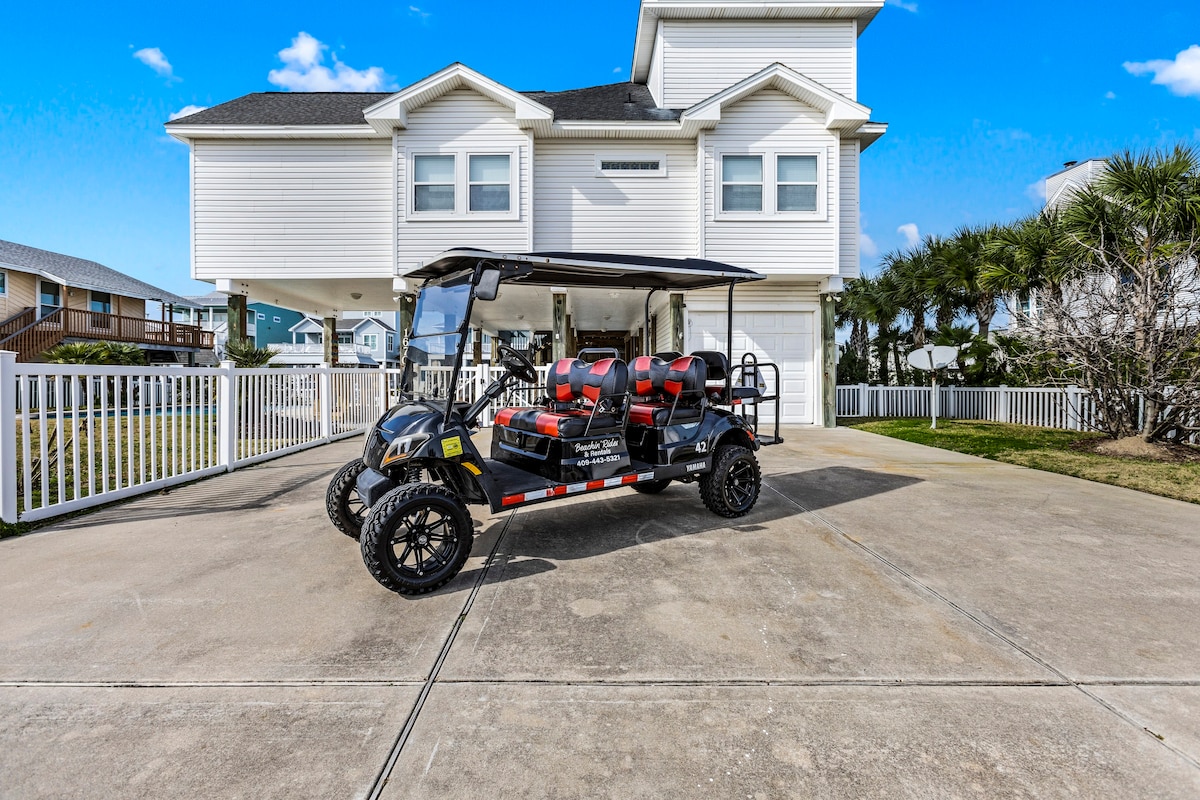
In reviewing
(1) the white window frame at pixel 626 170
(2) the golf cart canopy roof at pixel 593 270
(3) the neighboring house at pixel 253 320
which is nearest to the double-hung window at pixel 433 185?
(1) the white window frame at pixel 626 170

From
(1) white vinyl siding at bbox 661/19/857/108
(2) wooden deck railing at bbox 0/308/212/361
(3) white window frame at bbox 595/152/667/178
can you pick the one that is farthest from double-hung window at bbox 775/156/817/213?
(2) wooden deck railing at bbox 0/308/212/361

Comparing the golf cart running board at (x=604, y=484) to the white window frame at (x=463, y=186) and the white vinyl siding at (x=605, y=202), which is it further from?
the white window frame at (x=463, y=186)

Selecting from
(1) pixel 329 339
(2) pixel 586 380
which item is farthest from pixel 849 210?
(1) pixel 329 339

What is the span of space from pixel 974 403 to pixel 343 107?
54.4 ft

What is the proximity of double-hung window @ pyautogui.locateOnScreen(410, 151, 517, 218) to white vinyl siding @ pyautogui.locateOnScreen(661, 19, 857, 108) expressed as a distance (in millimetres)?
4143

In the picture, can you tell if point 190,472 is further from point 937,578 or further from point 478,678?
point 937,578

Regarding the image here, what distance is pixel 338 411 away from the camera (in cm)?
989

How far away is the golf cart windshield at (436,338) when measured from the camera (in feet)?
12.3

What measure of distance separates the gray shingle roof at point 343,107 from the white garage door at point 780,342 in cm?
433

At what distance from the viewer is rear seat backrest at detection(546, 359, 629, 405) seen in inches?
170

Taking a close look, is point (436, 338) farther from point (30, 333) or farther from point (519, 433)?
point (30, 333)

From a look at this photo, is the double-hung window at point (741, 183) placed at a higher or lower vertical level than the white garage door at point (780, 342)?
higher

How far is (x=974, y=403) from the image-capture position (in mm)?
14695

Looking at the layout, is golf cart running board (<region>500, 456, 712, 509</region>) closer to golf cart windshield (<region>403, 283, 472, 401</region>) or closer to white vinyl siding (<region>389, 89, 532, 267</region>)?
golf cart windshield (<region>403, 283, 472, 401</region>)
